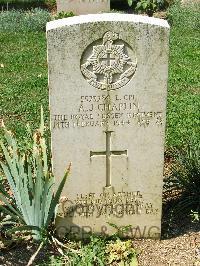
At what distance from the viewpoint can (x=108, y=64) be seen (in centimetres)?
374

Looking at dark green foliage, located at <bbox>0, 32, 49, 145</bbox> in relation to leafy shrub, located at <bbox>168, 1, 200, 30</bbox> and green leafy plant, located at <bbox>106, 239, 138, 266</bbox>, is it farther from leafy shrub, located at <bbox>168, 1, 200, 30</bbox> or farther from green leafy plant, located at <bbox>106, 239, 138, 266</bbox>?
leafy shrub, located at <bbox>168, 1, 200, 30</bbox>

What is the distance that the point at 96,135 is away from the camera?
3.96 metres

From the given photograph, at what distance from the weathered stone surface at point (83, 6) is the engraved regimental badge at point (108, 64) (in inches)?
378

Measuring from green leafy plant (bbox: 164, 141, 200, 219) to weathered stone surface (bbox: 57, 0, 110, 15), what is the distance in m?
8.89

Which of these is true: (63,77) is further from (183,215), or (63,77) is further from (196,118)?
(196,118)

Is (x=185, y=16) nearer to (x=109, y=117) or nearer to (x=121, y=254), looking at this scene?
(x=109, y=117)

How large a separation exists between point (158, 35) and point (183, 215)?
5.72 ft

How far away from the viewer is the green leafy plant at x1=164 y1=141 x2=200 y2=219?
4582 millimetres

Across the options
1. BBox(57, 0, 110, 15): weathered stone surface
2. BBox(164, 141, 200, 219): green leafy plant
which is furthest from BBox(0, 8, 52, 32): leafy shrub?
BBox(164, 141, 200, 219): green leafy plant

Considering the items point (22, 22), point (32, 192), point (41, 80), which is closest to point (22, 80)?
point (41, 80)

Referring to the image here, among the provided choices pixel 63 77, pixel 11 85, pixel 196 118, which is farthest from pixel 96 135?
pixel 11 85

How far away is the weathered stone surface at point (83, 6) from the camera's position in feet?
42.7

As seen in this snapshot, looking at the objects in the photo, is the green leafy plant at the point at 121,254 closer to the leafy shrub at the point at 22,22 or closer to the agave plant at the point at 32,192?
the agave plant at the point at 32,192

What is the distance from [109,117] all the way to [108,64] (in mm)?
410
